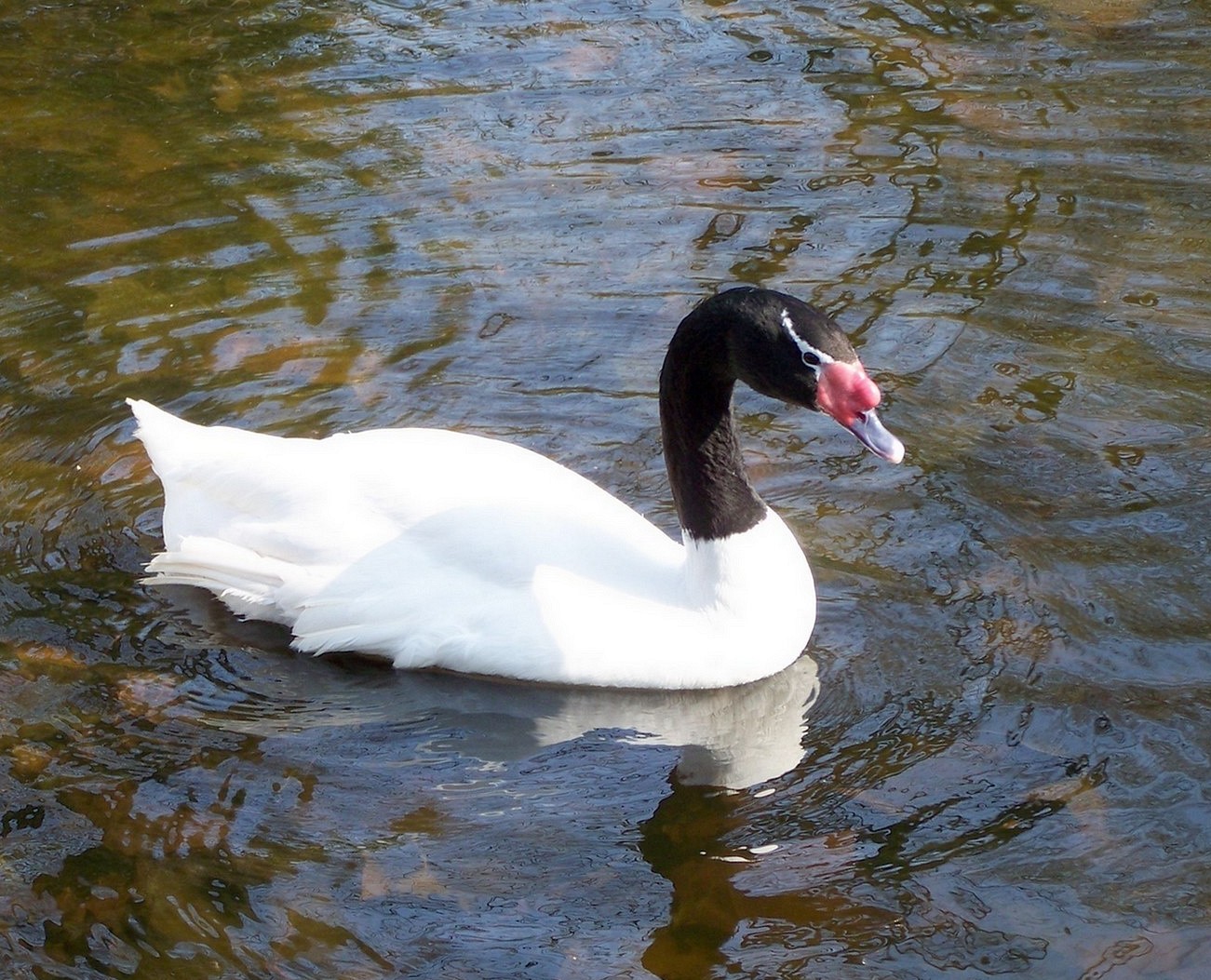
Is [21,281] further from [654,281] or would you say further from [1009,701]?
[1009,701]

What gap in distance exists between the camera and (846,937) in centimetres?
448

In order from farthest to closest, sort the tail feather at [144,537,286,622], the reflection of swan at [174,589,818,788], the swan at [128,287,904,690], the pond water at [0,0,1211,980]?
Answer: the tail feather at [144,537,286,622] → the swan at [128,287,904,690] → the reflection of swan at [174,589,818,788] → the pond water at [0,0,1211,980]

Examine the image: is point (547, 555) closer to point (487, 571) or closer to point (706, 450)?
point (487, 571)

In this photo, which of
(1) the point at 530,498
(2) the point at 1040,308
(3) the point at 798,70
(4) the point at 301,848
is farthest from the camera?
(3) the point at 798,70

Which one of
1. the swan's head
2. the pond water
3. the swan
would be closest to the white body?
the swan

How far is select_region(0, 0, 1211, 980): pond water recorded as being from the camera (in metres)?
4.66

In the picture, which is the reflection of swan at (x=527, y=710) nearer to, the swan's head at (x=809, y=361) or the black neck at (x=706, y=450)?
the black neck at (x=706, y=450)

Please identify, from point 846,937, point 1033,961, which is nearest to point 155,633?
point 846,937

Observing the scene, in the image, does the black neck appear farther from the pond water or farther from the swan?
the pond water

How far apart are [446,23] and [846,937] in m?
7.28

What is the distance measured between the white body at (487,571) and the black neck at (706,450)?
64mm

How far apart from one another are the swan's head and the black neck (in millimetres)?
260

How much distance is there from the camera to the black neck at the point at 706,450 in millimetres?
5520

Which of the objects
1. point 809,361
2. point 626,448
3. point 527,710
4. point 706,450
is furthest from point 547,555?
point 626,448
